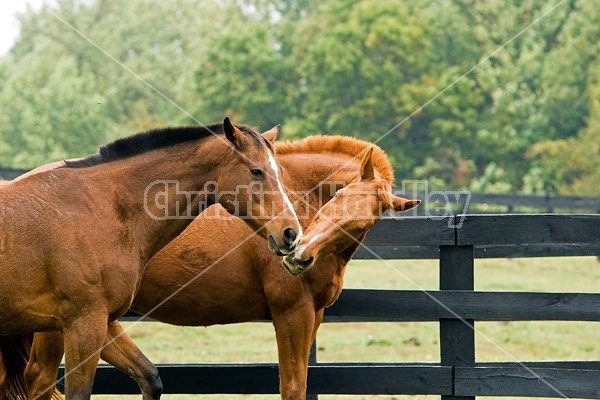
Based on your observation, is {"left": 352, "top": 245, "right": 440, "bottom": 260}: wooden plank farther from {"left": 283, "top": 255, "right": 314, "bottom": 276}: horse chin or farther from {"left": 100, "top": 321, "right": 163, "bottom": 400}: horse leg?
{"left": 100, "top": 321, "right": 163, "bottom": 400}: horse leg

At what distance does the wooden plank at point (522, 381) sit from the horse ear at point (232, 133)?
2370 mm

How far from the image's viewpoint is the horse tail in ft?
18.4

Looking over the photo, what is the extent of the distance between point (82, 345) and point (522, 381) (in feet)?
10.2

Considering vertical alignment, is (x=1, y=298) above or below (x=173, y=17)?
below

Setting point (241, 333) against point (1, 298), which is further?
point (241, 333)

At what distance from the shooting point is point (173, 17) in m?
74.8

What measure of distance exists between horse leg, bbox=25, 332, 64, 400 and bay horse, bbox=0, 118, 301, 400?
54 cm

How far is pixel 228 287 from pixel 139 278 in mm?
903

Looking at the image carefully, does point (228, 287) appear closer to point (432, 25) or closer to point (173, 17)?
point (432, 25)

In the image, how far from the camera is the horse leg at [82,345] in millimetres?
4711

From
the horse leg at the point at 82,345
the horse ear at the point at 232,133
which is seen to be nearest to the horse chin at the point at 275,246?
the horse ear at the point at 232,133

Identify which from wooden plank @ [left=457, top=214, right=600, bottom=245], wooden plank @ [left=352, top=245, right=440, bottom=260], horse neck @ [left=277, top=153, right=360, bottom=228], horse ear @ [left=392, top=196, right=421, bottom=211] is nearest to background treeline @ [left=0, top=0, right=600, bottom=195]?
wooden plank @ [left=352, top=245, right=440, bottom=260]

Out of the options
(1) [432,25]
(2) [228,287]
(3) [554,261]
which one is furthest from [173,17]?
(2) [228,287]

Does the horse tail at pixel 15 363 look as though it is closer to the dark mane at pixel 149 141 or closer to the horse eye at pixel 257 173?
the dark mane at pixel 149 141
